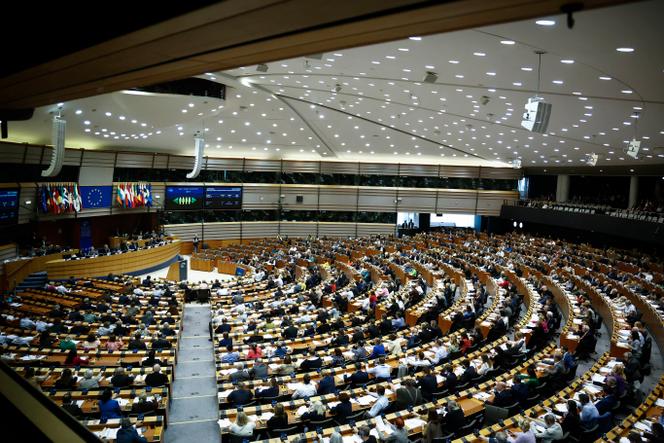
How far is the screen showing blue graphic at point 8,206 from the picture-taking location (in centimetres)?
2105

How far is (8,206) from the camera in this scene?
21.4 meters

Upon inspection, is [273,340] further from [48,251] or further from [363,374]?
[48,251]

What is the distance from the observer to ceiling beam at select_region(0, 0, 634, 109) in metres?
1.67

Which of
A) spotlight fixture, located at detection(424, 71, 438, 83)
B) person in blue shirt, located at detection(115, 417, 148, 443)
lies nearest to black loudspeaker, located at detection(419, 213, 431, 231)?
spotlight fixture, located at detection(424, 71, 438, 83)

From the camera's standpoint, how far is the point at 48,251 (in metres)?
22.5

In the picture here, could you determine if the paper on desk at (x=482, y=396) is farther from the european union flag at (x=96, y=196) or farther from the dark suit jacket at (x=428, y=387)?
the european union flag at (x=96, y=196)

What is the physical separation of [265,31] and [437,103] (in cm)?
1515

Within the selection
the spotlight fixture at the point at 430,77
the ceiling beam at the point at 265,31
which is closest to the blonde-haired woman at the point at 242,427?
the ceiling beam at the point at 265,31

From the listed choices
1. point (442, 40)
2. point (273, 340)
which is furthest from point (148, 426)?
point (442, 40)

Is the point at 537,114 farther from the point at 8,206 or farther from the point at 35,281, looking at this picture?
the point at 8,206

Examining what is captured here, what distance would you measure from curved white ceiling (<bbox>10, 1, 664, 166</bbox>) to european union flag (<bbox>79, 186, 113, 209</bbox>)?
253 cm

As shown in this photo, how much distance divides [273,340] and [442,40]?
8.13 metres

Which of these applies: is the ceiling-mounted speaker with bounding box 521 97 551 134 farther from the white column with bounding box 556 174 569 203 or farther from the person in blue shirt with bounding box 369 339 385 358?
the white column with bounding box 556 174 569 203

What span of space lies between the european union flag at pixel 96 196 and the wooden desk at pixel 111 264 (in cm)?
375
